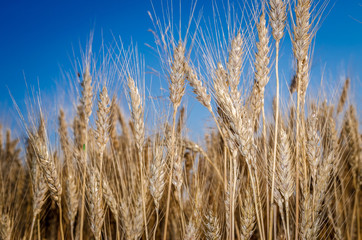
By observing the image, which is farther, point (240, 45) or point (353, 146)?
point (353, 146)

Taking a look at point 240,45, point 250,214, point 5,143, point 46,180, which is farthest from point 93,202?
point 5,143

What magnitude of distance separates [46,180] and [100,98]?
758mm

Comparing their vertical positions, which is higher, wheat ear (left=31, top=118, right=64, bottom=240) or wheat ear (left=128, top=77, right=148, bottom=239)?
wheat ear (left=128, top=77, right=148, bottom=239)

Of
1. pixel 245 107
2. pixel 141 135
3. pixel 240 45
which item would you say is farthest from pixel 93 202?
pixel 240 45

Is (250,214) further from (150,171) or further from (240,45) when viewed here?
→ (240,45)

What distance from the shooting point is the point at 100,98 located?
2.26 metres

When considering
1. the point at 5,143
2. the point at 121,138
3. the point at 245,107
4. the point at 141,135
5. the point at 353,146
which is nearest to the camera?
the point at 245,107

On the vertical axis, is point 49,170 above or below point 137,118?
below

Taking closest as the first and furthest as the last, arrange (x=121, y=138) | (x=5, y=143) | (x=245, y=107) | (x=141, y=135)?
(x=245, y=107), (x=141, y=135), (x=121, y=138), (x=5, y=143)

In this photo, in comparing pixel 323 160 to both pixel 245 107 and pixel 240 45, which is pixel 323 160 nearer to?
pixel 245 107

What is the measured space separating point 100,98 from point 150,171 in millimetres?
678

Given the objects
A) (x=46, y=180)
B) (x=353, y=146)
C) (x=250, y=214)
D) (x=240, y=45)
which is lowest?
(x=250, y=214)

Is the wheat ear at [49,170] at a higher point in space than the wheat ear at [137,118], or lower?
lower

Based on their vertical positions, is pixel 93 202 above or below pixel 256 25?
below
